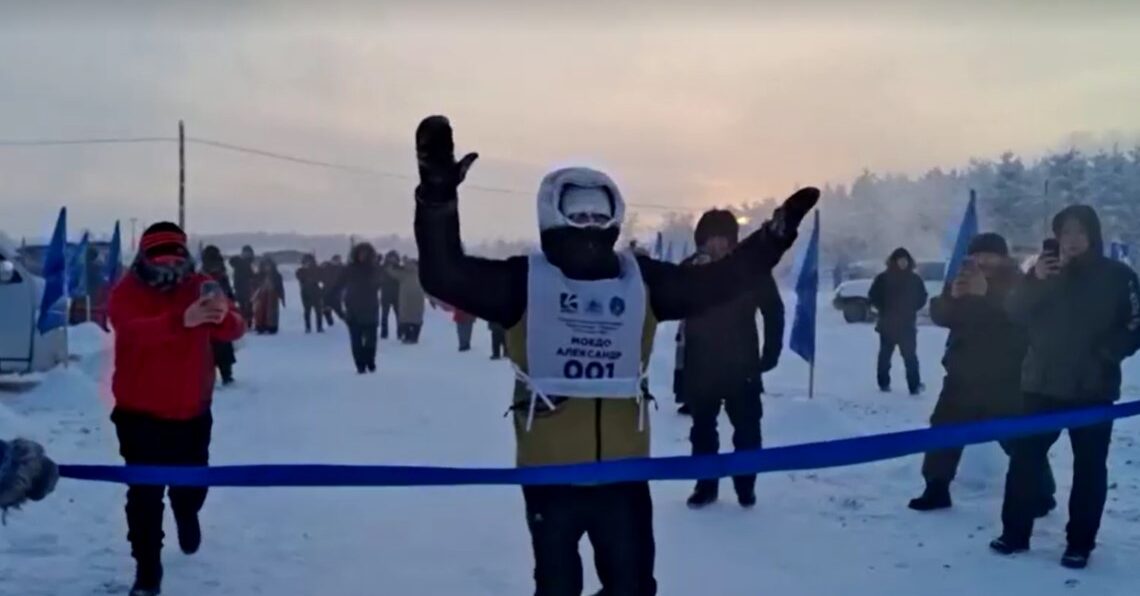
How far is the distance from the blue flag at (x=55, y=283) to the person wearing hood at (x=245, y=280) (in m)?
9.76

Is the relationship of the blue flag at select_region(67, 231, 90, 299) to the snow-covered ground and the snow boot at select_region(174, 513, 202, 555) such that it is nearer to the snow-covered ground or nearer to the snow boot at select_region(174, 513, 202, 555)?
the snow-covered ground

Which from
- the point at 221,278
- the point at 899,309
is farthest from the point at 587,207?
the point at 899,309

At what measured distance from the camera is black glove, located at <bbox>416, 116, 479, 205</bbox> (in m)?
3.41

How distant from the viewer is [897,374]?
18812 millimetres

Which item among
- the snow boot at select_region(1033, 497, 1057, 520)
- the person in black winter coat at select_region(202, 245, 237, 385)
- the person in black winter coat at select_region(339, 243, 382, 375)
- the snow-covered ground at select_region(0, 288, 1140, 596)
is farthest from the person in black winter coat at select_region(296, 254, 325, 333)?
the snow boot at select_region(1033, 497, 1057, 520)

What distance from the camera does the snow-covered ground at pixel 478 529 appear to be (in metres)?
5.81

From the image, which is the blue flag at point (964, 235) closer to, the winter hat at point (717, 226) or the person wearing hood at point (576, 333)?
the winter hat at point (717, 226)

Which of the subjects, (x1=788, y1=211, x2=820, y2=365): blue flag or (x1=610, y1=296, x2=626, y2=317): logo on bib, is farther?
(x1=788, y1=211, x2=820, y2=365): blue flag

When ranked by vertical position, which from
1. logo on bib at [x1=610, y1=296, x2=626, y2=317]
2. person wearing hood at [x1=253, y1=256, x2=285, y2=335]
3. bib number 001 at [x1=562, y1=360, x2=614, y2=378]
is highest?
logo on bib at [x1=610, y1=296, x2=626, y2=317]

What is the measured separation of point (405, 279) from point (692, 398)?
17.0 meters

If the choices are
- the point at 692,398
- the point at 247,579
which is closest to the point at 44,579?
the point at 247,579

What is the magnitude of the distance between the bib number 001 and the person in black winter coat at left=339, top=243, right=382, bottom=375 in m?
13.5

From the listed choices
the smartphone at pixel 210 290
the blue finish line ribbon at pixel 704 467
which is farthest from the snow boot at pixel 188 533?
the blue finish line ribbon at pixel 704 467

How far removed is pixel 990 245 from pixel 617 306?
4.56m
